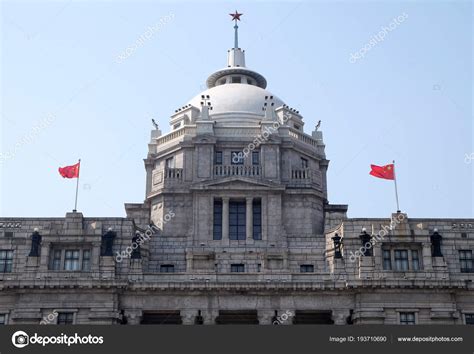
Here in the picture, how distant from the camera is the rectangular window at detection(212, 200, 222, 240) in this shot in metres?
65.7

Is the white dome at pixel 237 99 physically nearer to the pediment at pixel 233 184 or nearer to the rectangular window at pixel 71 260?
the pediment at pixel 233 184

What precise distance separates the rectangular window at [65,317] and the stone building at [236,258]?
0.27 feet

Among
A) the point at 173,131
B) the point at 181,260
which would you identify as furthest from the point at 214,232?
the point at 173,131

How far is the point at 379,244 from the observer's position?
61656 millimetres

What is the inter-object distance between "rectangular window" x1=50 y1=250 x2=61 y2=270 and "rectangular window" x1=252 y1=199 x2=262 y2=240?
1488 cm

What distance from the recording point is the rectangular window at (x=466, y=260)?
62156mm

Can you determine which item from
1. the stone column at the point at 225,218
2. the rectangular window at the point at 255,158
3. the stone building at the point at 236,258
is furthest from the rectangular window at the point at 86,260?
the rectangular window at the point at 255,158

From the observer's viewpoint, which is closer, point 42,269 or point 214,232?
Result: point 42,269

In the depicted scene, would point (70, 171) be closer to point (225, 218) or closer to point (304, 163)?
point (225, 218)

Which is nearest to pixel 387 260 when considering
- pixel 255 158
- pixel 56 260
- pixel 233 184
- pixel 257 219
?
pixel 257 219

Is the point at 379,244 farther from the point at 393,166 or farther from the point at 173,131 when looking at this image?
the point at 173,131
